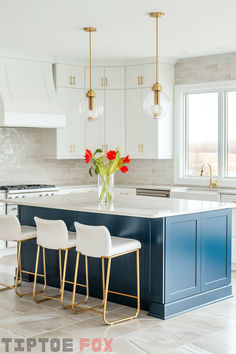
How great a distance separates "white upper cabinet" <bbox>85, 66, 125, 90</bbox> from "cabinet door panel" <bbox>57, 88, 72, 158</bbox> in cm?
39

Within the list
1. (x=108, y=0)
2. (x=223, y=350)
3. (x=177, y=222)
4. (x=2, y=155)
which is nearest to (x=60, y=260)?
(x=177, y=222)

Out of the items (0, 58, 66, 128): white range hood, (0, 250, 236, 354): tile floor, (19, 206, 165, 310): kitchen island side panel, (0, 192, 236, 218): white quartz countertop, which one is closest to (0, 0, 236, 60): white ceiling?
(0, 58, 66, 128): white range hood

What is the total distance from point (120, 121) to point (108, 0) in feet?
11.0

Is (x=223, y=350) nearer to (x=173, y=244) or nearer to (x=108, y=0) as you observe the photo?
(x=173, y=244)

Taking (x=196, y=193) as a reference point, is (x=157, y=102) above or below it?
above

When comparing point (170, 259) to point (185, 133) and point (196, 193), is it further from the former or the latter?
point (185, 133)

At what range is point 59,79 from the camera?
767cm

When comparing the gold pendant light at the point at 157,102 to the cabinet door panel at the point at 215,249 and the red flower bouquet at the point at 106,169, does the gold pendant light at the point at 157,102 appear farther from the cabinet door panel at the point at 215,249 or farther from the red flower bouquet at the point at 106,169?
the cabinet door panel at the point at 215,249

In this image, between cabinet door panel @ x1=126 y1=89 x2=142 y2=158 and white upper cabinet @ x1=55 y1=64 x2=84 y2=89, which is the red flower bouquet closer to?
cabinet door panel @ x1=126 y1=89 x2=142 y2=158

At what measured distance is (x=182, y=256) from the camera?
15.0 ft

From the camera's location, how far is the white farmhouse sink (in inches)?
260

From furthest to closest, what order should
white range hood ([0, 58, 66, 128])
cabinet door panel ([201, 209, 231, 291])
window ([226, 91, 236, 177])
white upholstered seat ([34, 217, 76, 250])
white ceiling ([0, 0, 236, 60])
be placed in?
window ([226, 91, 236, 177]) < white range hood ([0, 58, 66, 128]) < white ceiling ([0, 0, 236, 60]) < cabinet door panel ([201, 209, 231, 291]) < white upholstered seat ([34, 217, 76, 250])

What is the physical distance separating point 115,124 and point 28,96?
4.69 ft

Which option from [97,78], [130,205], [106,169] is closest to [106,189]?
[106,169]
